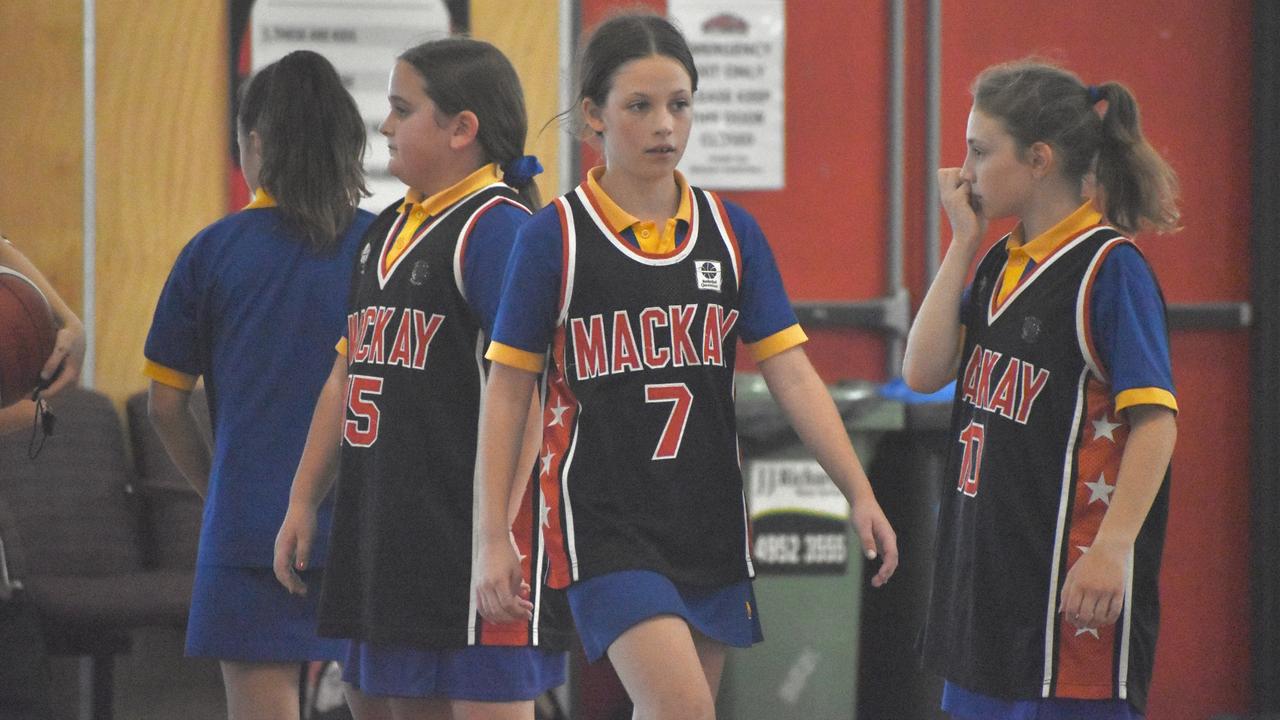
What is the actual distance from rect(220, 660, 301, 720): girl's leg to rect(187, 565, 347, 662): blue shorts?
1.3 inches

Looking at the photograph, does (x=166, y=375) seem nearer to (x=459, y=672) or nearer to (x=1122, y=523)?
(x=459, y=672)

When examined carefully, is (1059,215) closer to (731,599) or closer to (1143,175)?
(1143,175)

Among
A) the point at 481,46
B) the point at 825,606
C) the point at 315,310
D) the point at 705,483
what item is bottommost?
the point at 825,606

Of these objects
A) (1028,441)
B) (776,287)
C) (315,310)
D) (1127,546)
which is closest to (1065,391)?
(1028,441)

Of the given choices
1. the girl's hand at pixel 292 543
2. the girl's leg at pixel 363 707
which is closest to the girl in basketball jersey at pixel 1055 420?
the girl's leg at pixel 363 707

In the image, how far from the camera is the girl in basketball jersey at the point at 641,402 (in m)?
2.49

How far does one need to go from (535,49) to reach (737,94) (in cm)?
80

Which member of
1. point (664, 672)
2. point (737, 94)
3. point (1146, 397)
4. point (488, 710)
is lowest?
point (488, 710)

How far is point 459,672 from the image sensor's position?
2660 millimetres

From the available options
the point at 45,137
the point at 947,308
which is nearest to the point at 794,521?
the point at 947,308

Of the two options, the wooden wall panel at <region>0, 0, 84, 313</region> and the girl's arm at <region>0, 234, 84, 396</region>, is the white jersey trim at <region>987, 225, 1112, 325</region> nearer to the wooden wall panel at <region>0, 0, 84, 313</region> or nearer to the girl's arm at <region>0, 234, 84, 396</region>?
the girl's arm at <region>0, 234, 84, 396</region>

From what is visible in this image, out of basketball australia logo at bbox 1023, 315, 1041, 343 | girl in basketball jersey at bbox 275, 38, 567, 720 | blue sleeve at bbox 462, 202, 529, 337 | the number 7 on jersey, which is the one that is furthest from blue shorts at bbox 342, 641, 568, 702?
basketball australia logo at bbox 1023, 315, 1041, 343

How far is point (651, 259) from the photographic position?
8.45 ft

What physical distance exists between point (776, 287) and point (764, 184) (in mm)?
3153
